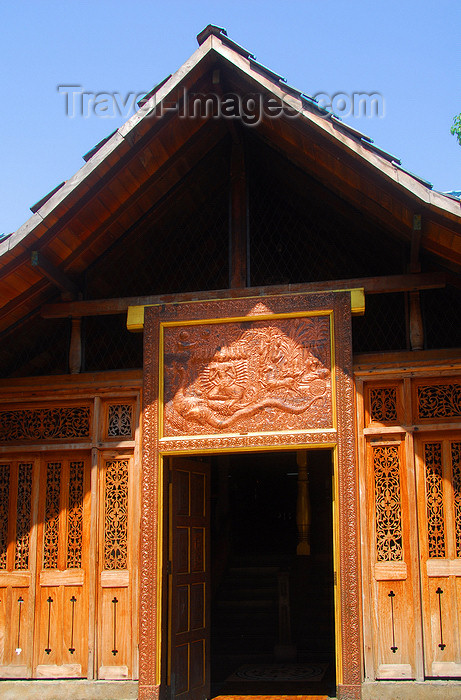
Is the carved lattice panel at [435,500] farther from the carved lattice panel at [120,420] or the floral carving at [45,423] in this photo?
the floral carving at [45,423]

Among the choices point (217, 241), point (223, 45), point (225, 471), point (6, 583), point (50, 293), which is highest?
point (223, 45)

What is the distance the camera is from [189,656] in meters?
6.73

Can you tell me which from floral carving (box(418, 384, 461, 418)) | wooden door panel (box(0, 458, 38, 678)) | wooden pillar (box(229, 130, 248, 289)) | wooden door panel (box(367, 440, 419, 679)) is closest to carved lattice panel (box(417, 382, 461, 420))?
floral carving (box(418, 384, 461, 418))

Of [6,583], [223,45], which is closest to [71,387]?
[6,583]

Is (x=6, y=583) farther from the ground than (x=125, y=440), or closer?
closer

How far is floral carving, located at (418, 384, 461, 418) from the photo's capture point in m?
6.05

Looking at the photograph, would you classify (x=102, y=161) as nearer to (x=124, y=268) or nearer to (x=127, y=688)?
(x=124, y=268)

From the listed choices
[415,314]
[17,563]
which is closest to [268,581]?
[17,563]

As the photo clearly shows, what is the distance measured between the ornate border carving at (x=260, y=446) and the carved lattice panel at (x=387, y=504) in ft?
0.65

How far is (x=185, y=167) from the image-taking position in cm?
686

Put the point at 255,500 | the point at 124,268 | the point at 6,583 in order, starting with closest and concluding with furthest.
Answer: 1. the point at 6,583
2. the point at 124,268
3. the point at 255,500

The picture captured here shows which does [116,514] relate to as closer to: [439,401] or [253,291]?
[253,291]

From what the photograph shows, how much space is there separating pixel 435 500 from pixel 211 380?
2.00m

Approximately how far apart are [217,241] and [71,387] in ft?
6.36
